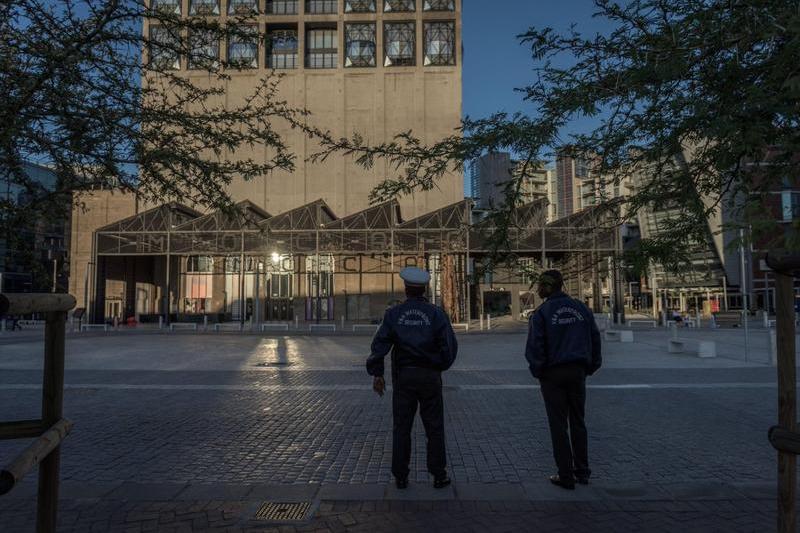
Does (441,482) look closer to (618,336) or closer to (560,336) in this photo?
(560,336)

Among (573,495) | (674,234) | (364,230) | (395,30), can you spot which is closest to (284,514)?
(573,495)

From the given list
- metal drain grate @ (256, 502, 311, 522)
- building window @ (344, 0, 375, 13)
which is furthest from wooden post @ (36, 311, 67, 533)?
building window @ (344, 0, 375, 13)

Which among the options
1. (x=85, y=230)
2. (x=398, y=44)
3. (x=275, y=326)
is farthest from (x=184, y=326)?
(x=398, y=44)

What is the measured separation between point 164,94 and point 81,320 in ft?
118

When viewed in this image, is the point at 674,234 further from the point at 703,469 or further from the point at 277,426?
the point at 277,426

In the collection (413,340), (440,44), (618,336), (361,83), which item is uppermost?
(440,44)

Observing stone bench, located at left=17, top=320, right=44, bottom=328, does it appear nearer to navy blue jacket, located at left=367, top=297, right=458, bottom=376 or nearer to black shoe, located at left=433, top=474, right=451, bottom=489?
navy blue jacket, located at left=367, top=297, right=458, bottom=376

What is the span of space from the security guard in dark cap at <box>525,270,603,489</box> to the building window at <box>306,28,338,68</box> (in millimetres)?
49799

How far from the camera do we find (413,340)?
4477 millimetres

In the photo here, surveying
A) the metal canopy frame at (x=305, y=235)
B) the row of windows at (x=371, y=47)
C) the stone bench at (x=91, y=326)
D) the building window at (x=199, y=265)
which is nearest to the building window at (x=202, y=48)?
the metal canopy frame at (x=305, y=235)

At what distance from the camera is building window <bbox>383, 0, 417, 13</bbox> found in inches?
1919

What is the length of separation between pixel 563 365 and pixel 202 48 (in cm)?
423

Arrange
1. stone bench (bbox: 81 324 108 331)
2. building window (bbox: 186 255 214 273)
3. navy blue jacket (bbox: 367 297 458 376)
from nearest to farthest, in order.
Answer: navy blue jacket (bbox: 367 297 458 376) < stone bench (bbox: 81 324 108 331) < building window (bbox: 186 255 214 273)

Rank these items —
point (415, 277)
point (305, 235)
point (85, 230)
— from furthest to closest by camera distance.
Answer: point (85, 230)
point (305, 235)
point (415, 277)
